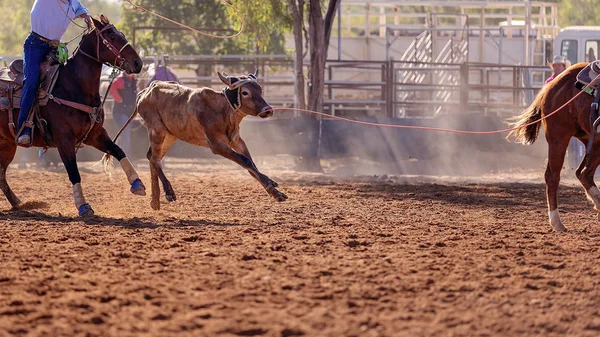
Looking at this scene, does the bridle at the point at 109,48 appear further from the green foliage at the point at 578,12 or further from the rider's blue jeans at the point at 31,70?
the green foliage at the point at 578,12

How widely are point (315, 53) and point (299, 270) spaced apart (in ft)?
37.9

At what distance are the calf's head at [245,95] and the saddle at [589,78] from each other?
3134 mm

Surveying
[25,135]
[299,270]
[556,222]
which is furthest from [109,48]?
[556,222]

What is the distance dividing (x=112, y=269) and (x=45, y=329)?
1532 millimetres

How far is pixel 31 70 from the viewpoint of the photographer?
355 inches

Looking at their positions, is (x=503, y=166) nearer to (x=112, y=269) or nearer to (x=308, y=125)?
(x=308, y=125)

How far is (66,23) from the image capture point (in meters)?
9.07

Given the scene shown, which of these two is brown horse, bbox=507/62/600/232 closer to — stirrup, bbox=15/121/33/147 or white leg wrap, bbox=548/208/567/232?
white leg wrap, bbox=548/208/567/232

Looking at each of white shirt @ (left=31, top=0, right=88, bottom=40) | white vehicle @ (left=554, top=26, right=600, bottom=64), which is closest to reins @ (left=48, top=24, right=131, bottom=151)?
white shirt @ (left=31, top=0, right=88, bottom=40)

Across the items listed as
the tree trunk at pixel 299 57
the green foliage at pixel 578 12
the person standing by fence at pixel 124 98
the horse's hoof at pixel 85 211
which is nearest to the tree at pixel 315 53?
the tree trunk at pixel 299 57

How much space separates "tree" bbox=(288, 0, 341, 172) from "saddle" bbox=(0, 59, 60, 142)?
7964mm

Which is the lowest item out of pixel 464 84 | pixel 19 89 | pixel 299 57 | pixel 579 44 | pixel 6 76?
pixel 19 89

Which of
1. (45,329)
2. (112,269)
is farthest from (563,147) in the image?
(45,329)

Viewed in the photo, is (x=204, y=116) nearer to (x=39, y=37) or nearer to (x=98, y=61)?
(x=98, y=61)
